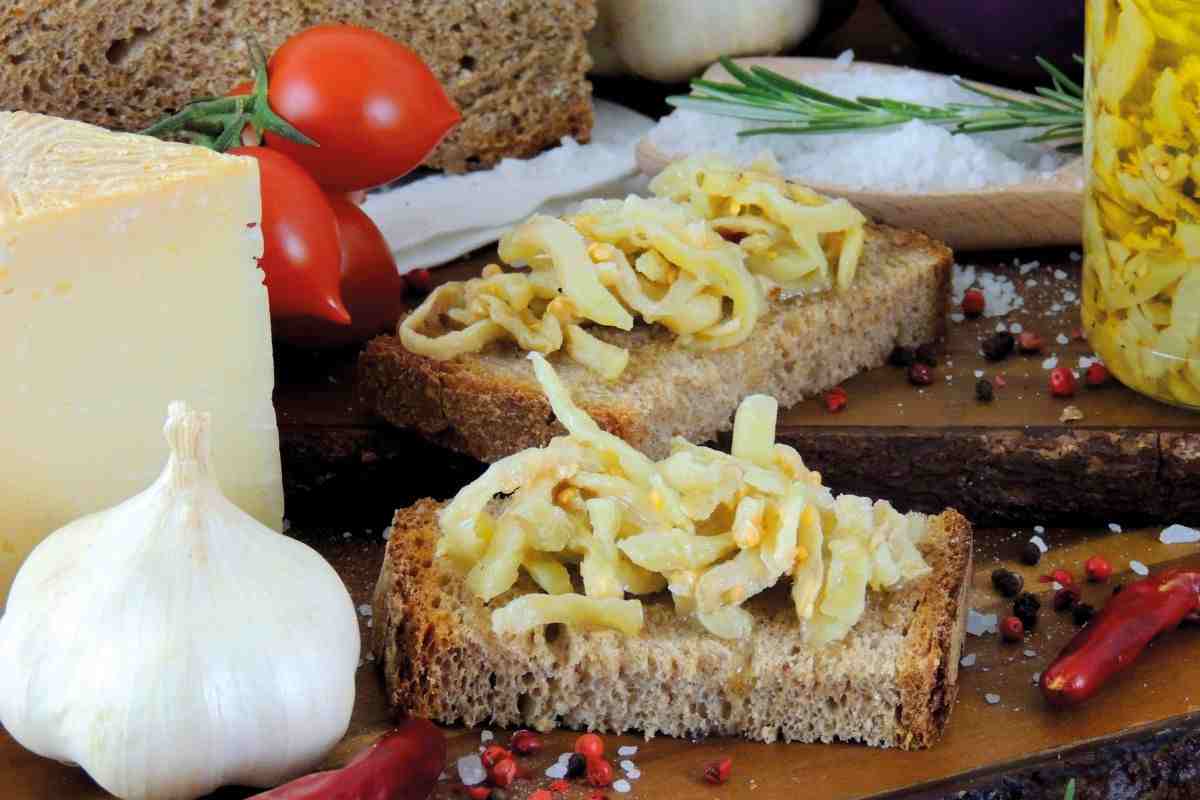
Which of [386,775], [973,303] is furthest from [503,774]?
[973,303]

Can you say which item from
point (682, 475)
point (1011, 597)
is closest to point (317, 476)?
point (682, 475)

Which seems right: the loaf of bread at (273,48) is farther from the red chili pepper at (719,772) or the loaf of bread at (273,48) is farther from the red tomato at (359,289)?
the red chili pepper at (719,772)

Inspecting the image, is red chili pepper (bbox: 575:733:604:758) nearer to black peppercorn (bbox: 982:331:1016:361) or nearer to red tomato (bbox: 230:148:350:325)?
red tomato (bbox: 230:148:350:325)

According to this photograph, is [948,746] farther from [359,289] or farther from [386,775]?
[359,289]

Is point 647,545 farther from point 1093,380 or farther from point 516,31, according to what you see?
point 516,31

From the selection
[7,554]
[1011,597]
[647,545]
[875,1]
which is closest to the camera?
[647,545]

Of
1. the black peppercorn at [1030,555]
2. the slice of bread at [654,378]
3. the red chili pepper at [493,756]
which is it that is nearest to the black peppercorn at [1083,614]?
the black peppercorn at [1030,555]
